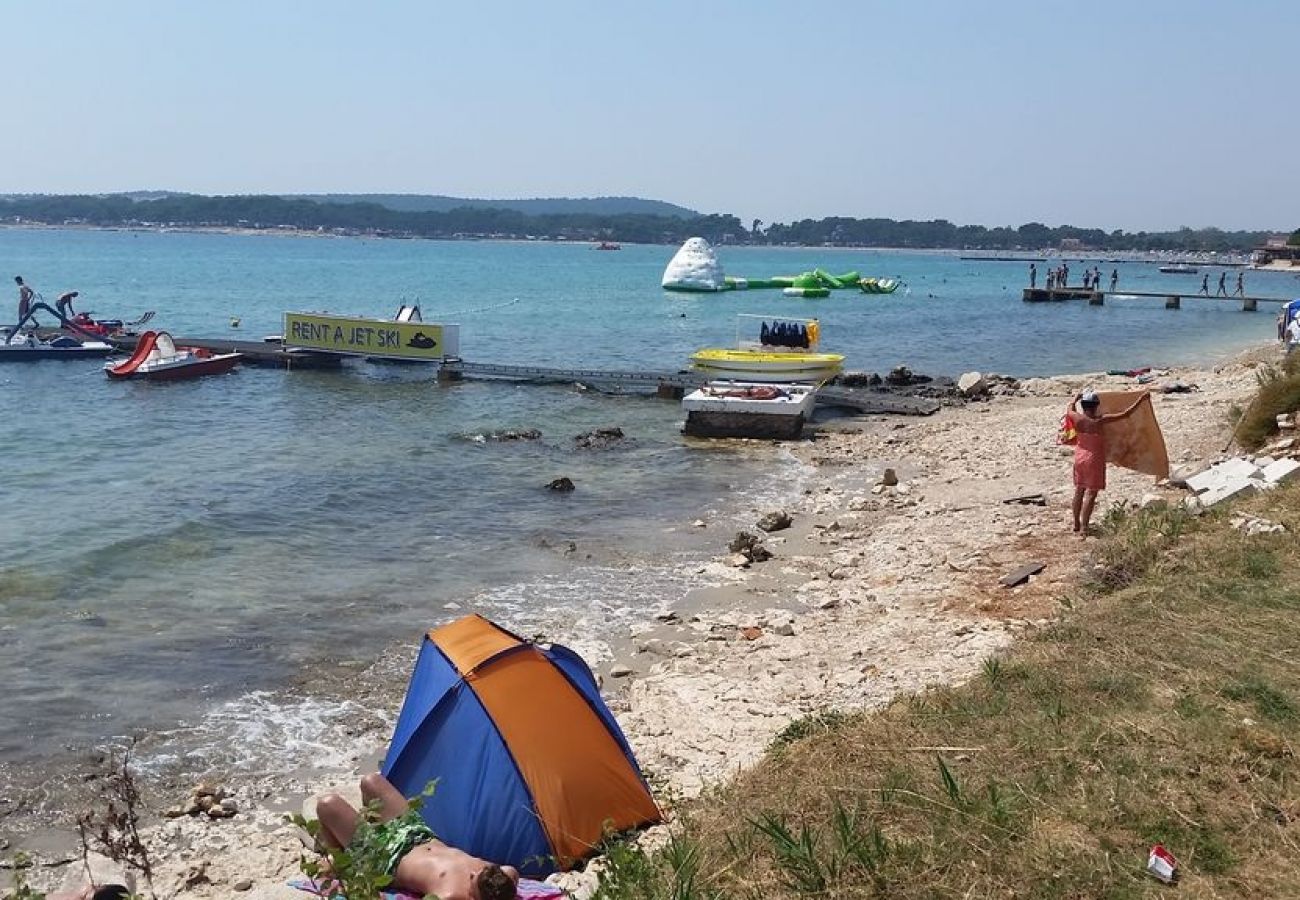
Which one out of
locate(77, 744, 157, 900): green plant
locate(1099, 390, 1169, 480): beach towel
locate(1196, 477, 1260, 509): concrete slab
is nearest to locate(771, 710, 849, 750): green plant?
locate(77, 744, 157, 900): green plant

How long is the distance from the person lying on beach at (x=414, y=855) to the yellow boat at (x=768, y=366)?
978 inches

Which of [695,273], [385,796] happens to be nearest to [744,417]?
[385,796]

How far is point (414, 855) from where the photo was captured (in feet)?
18.7

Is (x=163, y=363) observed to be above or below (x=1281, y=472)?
below

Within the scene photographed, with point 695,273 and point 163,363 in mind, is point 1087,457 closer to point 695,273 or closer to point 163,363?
point 163,363

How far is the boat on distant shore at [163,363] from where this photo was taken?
33188 mm

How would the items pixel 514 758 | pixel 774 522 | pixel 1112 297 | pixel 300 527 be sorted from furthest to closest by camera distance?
pixel 1112 297
pixel 300 527
pixel 774 522
pixel 514 758

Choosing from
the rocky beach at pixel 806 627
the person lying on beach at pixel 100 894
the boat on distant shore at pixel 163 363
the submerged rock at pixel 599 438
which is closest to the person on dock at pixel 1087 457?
the rocky beach at pixel 806 627

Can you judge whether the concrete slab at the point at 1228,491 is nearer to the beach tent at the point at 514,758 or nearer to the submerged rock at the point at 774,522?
the submerged rock at the point at 774,522

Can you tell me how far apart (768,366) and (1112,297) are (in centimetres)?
6320

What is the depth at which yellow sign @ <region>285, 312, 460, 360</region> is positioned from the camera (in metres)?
36.0

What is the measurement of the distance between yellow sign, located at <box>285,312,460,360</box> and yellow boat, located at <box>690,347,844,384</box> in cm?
999

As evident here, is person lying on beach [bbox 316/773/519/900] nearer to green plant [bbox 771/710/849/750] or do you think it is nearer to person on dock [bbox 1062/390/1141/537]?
green plant [bbox 771/710/849/750]

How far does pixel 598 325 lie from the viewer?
59094mm
